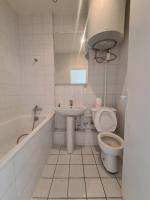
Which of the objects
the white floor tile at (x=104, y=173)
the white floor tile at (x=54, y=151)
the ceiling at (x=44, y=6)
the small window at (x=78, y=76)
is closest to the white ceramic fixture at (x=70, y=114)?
the white floor tile at (x=54, y=151)

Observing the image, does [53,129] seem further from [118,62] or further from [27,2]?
[27,2]

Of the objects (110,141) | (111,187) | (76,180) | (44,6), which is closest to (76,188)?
(76,180)

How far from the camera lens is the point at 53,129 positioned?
2.43 metres

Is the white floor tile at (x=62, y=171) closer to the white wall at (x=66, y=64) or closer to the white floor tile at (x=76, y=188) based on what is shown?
the white floor tile at (x=76, y=188)

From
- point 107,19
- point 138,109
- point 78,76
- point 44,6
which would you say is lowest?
point 138,109

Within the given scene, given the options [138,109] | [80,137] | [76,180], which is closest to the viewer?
[138,109]

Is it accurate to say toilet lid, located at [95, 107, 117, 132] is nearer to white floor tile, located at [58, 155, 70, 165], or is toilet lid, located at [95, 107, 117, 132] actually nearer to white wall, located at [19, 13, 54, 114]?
white floor tile, located at [58, 155, 70, 165]

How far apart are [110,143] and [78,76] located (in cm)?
127

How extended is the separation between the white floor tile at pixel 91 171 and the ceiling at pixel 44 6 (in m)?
2.47

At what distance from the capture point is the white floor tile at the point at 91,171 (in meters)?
1.60

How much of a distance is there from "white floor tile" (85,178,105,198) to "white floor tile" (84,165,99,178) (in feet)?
0.24

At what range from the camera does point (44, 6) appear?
1.99 metres

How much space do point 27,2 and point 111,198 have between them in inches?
111

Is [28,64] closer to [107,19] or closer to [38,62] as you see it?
[38,62]
